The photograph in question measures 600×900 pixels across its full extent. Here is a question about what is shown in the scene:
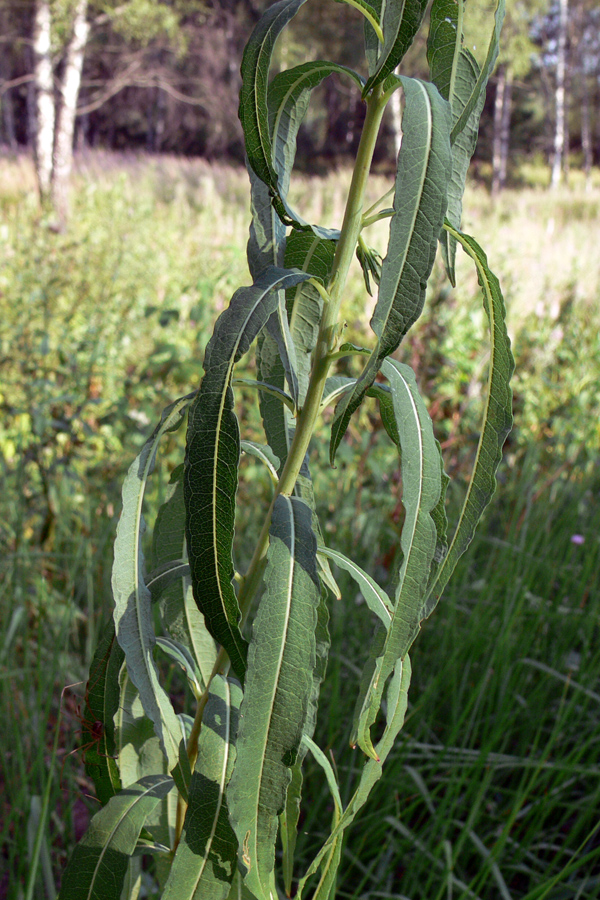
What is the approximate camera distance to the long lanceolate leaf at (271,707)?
1.50 feet

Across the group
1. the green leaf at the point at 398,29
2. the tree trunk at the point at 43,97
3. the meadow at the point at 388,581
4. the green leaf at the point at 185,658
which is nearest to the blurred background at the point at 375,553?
the meadow at the point at 388,581

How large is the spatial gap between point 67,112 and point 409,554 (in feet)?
23.6

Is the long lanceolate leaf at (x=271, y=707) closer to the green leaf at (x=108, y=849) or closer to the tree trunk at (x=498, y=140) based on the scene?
the green leaf at (x=108, y=849)

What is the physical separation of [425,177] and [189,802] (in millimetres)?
473

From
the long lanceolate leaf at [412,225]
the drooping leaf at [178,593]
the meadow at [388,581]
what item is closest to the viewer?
the long lanceolate leaf at [412,225]

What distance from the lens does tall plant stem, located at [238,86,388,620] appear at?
493mm

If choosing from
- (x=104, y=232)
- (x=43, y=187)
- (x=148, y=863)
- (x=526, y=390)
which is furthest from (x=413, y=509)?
(x=43, y=187)

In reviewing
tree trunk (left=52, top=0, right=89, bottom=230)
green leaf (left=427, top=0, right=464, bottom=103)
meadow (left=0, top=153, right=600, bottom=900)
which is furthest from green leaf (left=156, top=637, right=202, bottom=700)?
tree trunk (left=52, top=0, right=89, bottom=230)

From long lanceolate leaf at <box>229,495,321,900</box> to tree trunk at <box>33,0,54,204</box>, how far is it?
6458mm

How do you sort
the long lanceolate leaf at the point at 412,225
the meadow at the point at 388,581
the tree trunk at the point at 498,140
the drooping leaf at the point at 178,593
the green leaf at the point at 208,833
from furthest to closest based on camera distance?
the tree trunk at the point at 498,140 < the meadow at the point at 388,581 < the drooping leaf at the point at 178,593 < the green leaf at the point at 208,833 < the long lanceolate leaf at the point at 412,225

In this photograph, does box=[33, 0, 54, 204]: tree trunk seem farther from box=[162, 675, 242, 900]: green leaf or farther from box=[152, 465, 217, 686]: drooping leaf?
box=[162, 675, 242, 900]: green leaf

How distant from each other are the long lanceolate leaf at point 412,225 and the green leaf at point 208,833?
0.99 ft

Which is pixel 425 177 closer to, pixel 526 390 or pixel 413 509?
pixel 413 509

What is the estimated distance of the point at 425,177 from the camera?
42 centimetres
